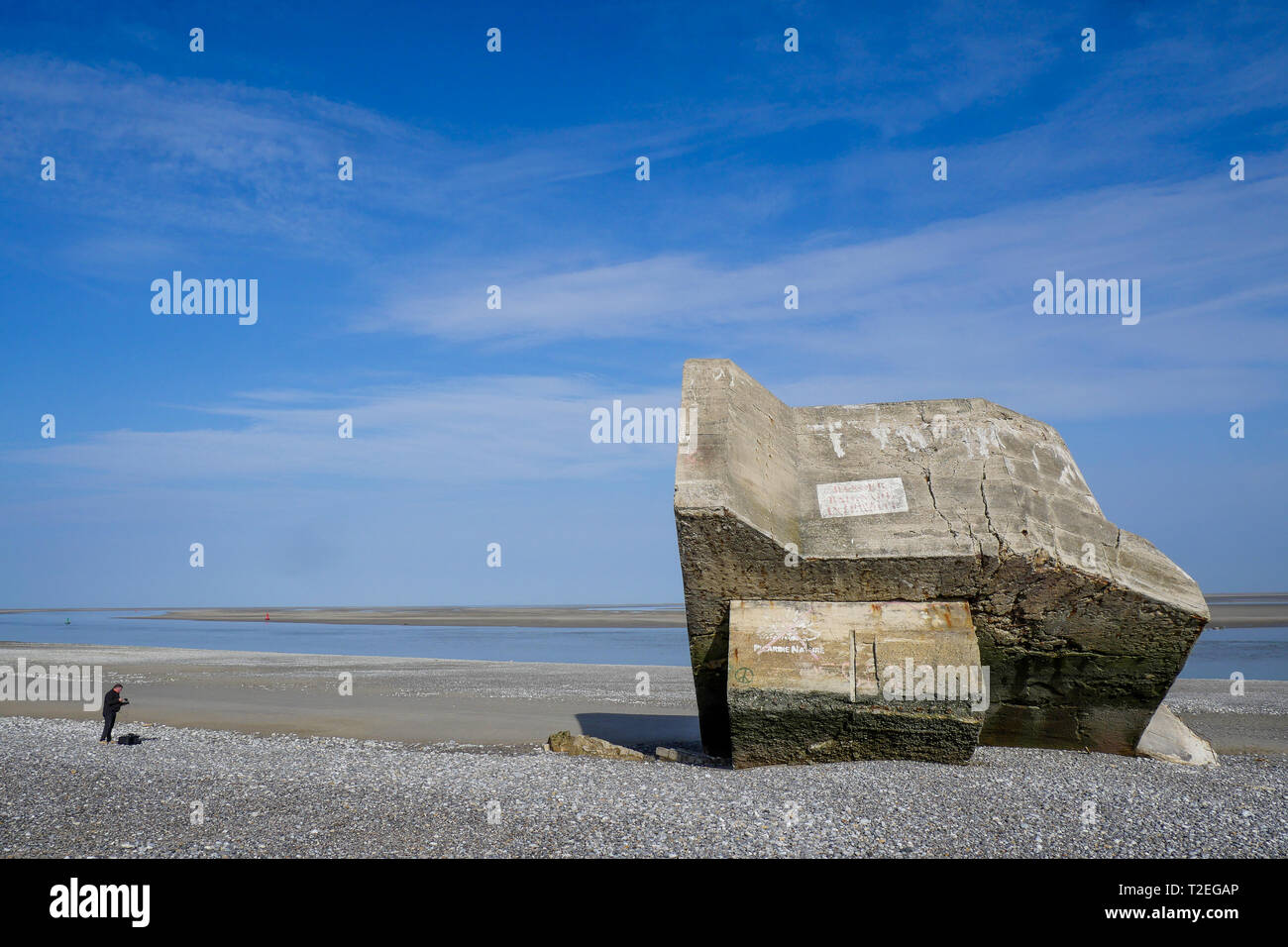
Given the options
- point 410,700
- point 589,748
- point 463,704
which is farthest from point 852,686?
point 410,700

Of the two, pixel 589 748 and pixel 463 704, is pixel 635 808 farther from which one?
pixel 463 704

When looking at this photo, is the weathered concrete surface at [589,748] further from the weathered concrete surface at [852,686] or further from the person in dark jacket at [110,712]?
the person in dark jacket at [110,712]

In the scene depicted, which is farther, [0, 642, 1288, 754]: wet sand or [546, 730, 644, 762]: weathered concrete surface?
[0, 642, 1288, 754]: wet sand

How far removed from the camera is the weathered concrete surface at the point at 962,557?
8.27 metres

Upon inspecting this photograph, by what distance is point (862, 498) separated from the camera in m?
9.09

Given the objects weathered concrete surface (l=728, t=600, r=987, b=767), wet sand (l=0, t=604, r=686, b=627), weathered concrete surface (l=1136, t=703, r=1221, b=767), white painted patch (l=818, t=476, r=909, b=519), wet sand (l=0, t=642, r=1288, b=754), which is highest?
white painted patch (l=818, t=476, r=909, b=519)

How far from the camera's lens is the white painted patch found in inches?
351

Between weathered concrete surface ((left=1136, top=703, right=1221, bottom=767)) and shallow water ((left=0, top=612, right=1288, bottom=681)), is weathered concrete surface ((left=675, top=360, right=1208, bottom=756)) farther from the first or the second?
shallow water ((left=0, top=612, right=1288, bottom=681))

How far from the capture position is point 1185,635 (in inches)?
331

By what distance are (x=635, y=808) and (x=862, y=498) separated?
4.07m

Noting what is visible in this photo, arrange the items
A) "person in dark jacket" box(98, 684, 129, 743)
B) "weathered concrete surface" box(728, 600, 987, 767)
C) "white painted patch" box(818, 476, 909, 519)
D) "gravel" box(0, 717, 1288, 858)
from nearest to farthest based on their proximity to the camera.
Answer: "gravel" box(0, 717, 1288, 858) < "weathered concrete surface" box(728, 600, 987, 767) < "white painted patch" box(818, 476, 909, 519) < "person in dark jacket" box(98, 684, 129, 743)

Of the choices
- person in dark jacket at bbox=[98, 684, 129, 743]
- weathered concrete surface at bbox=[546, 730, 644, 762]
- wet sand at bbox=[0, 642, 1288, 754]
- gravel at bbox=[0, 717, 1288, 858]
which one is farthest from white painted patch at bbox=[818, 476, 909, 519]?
person in dark jacket at bbox=[98, 684, 129, 743]

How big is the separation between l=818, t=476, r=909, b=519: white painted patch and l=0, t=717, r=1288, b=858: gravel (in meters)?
2.53
